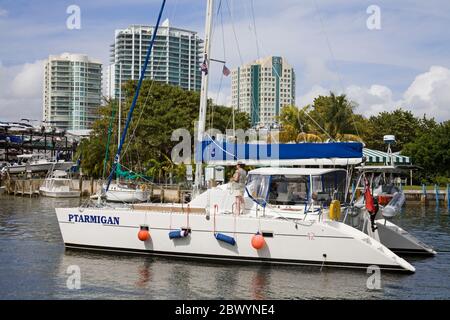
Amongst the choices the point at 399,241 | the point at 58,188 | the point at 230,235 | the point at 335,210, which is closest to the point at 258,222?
the point at 230,235

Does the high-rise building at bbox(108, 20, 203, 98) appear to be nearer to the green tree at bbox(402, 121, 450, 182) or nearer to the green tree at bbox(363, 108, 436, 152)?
the green tree at bbox(363, 108, 436, 152)

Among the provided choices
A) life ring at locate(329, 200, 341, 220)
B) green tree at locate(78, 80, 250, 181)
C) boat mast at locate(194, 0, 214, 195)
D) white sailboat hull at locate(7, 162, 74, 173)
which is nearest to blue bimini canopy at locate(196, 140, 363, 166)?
boat mast at locate(194, 0, 214, 195)

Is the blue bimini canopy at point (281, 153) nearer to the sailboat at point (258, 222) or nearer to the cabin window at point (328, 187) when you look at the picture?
the sailboat at point (258, 222)

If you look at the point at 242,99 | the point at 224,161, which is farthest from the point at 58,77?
the point at 224,161

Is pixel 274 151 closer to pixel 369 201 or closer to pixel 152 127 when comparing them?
pixel 369 201

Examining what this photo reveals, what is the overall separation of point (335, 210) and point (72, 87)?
16049cm

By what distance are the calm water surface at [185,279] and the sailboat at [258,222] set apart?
0.40 m

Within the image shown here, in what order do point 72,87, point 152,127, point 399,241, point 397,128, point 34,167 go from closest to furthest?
point 399,241, point 152,127, point 397,128, point 34,167, point 72,87

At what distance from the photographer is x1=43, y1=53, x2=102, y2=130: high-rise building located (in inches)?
6535

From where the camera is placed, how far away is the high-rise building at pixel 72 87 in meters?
166

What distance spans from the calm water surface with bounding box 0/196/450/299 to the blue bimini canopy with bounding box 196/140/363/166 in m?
3.63

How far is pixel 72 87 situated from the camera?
557 ft

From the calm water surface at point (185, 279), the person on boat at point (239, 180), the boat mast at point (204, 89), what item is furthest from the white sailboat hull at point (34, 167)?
the person on boat at point (239, 180)
